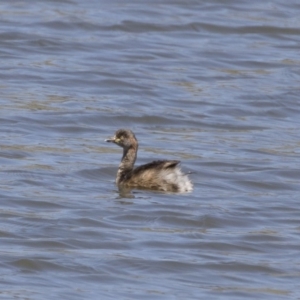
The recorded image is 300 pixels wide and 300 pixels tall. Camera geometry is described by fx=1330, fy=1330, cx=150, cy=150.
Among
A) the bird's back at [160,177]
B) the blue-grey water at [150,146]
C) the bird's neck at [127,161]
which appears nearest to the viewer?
the blue-grey water at [150,146]

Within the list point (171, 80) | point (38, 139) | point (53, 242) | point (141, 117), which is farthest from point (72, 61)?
point (53, 242)

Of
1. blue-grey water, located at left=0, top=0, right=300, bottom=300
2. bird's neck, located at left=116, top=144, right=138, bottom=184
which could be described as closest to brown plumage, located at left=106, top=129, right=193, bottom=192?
bird's neck, located at left=116, top=144, right=138, bottom=184

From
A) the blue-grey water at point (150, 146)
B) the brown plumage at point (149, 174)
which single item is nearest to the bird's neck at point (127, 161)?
the brown plumage at point (149, 174)

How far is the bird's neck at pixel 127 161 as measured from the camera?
36.6ft

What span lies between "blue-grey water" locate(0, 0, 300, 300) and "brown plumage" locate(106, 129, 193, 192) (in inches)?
4.1

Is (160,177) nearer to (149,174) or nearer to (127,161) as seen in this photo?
(149,174)

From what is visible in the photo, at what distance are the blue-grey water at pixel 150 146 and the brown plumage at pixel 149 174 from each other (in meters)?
0.10

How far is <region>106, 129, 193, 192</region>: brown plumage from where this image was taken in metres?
10.7

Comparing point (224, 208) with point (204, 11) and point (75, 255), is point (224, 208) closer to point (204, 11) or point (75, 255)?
point (75, 255)

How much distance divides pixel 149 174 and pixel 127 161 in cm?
49

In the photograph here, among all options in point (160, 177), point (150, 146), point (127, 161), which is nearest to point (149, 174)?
point (160, 177)

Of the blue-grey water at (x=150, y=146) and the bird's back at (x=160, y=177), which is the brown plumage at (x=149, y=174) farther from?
the blue-grey water at (x=150, y=146)

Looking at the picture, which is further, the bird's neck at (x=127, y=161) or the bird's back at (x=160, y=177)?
the bird's neck at (x=127, y=161)

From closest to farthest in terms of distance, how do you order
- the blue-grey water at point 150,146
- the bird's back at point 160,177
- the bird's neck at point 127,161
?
the blue-grey water at point 150,146 < the bird's back at point 160,177 < the bird's neck at point 127,161
